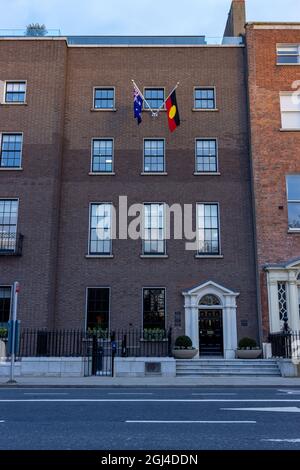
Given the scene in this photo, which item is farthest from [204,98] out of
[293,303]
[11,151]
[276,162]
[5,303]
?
[5,303]

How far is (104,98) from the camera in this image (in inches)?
1053

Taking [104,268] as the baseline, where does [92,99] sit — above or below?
above

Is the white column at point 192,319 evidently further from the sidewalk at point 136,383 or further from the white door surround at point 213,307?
the sidewalk at point 136,383

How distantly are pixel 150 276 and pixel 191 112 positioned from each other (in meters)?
9.47

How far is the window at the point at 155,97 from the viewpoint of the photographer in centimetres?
2669

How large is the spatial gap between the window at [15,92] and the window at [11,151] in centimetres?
212

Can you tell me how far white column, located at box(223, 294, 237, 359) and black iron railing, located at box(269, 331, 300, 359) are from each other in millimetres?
2138

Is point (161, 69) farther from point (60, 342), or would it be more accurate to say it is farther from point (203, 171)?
point (60, 342)

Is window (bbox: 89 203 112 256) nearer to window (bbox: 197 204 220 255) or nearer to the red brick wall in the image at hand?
the red brick wall

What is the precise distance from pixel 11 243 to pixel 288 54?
1823cm

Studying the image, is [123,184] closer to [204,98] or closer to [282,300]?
[204,98]

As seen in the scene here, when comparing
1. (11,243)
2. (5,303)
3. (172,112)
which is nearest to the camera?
(5,303)

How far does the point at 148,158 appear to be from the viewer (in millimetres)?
25938
